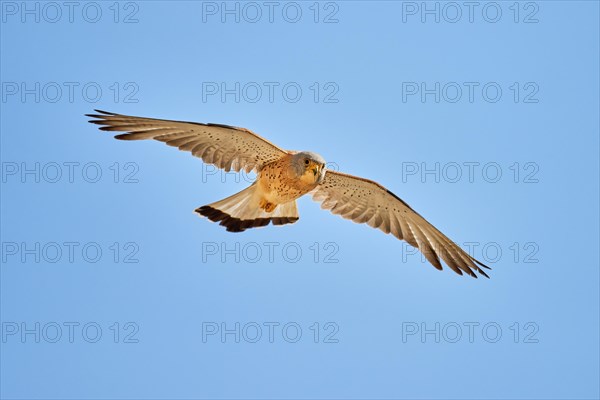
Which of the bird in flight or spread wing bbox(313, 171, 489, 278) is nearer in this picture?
the bird in flight

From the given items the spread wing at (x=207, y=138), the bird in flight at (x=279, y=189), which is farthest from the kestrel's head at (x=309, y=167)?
the spread wing at (x=207, y=138)

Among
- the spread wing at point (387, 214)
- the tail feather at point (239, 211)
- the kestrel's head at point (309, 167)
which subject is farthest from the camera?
the spread wing at point (387, 214)

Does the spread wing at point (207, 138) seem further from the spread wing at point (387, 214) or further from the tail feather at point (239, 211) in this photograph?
the spread wing at point (387, 214)

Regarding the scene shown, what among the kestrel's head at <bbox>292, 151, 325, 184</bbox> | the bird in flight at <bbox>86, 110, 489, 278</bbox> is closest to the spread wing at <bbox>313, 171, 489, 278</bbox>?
the bird in flight at <bbox>86, 110, 489, 278</bbox>

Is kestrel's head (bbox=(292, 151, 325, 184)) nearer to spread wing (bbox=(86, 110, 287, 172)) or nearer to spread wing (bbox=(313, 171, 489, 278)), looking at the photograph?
spread wing (bbox=(86, 110, 287, 172))

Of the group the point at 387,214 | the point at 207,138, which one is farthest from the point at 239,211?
the point at 387,214

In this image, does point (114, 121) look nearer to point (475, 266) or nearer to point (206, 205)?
point (206, 205)

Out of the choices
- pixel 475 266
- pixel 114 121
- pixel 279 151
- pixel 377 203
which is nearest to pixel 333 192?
pixel 377 203
